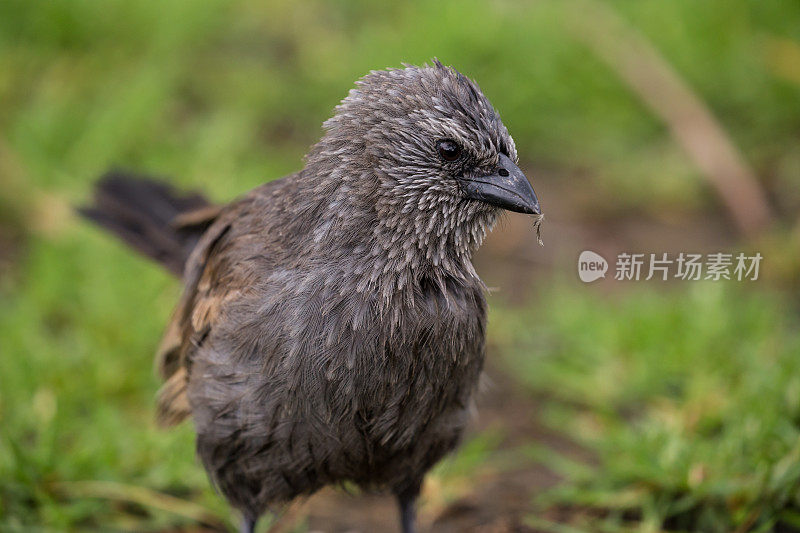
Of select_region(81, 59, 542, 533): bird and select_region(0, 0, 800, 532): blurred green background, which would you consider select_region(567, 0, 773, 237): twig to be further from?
select_region(81, 59, 542, 533): bird

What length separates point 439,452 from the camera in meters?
3.49

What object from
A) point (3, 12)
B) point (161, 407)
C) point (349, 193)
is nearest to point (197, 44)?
point (3, 12)

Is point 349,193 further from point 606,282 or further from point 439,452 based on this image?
point 606,282

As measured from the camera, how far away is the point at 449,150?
3.05m

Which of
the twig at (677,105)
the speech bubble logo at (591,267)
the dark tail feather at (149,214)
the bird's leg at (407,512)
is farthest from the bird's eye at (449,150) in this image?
the twig at (677,105)

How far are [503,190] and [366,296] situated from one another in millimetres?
598

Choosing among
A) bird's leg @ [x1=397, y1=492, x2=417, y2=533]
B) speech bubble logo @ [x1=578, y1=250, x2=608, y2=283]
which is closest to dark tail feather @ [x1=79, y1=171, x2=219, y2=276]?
bird's leg @ [x1=397, y1=492, x2=417, y2=533]

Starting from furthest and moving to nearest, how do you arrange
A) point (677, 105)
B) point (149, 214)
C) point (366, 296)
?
point (677, 105)
point (149, 214)
point (366, 296)

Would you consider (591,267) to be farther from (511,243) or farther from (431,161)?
(431,161)

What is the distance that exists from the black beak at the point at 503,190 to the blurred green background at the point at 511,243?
1.43m

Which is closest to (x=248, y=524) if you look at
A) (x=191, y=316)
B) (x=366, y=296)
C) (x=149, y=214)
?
(x=191, y=316)

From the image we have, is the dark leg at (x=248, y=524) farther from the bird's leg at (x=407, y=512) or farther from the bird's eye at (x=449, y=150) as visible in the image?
the bird's eye at (x=449, y=150)

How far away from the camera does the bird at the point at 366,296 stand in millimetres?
3037

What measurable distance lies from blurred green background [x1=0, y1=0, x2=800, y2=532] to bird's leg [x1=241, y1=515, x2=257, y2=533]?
1.34ft
